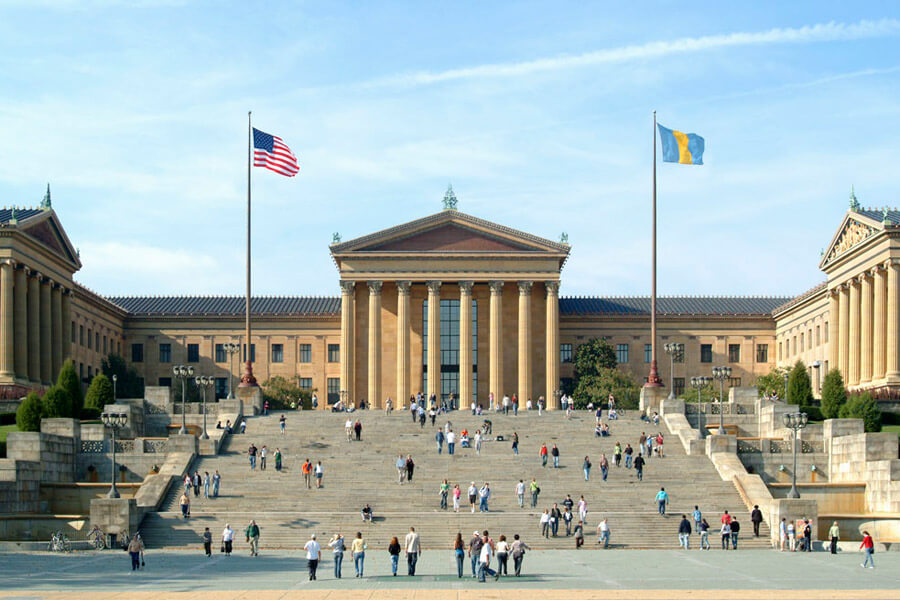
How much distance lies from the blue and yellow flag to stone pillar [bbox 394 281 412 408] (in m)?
32.8

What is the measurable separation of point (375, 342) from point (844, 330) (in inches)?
1401

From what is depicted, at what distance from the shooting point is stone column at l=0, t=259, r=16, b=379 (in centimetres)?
8775

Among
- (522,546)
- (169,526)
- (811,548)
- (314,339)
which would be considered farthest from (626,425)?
(314,339)

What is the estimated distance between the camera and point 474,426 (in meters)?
77.6

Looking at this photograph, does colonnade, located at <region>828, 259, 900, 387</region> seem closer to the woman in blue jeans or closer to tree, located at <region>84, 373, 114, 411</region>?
tree, located at <region>84, 373, 114, 411</region>

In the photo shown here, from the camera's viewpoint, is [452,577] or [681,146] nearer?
[452,577]

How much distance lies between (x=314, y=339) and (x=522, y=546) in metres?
79.3

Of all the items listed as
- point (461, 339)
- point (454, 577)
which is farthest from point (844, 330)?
point (454, 577)

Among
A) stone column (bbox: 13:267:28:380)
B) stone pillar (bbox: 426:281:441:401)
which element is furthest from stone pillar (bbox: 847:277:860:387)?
stone column (bbox: 13:267:28:380)

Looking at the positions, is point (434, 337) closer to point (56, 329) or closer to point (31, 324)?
point (56, 329)

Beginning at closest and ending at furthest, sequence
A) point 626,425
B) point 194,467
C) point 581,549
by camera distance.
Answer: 1. point 581,549
2. point 194,467
3. point 626,425

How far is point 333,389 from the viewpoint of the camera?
117188 mm

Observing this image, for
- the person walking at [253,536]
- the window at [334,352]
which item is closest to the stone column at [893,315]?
the window at [334,352]

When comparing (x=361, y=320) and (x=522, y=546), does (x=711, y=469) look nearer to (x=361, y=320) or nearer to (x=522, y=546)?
(x=522, y=546)
